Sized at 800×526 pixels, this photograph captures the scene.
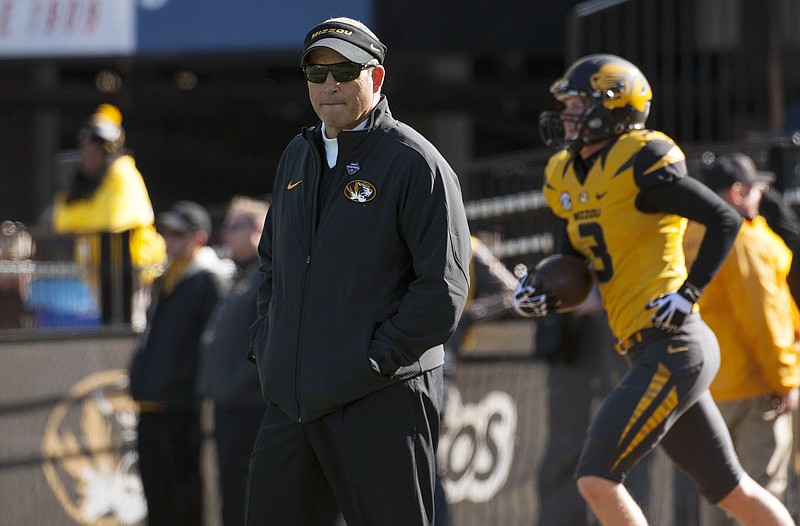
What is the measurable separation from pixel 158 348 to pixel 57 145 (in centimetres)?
1044

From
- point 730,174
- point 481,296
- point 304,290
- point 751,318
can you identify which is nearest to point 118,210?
point 481,296

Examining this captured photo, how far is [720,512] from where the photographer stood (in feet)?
21.2

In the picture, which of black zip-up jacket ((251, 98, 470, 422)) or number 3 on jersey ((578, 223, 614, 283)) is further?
number 3 on jersey ((578, 223, 614, 283))

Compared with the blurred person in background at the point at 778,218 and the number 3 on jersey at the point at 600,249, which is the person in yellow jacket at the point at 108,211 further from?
the number 3 on jersey at the point at 600,249

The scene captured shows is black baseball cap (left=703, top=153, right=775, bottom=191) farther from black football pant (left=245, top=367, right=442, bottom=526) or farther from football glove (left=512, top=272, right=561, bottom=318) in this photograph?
black football pant (left=245, top=367, right=442, bottom=526)

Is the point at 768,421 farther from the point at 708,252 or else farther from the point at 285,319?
the point at 285,319

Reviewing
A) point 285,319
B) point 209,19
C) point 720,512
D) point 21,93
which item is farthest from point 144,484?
point 21,93

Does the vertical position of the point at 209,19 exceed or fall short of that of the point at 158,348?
it exceeds it

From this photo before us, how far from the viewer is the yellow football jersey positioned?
5.43m

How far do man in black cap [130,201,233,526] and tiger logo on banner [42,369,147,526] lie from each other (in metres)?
0.72

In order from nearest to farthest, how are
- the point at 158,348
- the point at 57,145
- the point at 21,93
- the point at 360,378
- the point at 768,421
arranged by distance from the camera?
the point at 360,378
the point at 768,421
the point at 158,348
the point at 21,93
the point at 57,145

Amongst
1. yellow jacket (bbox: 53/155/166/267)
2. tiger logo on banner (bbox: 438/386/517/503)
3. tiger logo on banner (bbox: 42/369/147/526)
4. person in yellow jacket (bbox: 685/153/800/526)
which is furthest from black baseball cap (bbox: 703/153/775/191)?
yellow jacket (bbox: 53/155/166/267)

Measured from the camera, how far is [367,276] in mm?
4332

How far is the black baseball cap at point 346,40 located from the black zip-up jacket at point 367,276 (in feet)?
0.80
